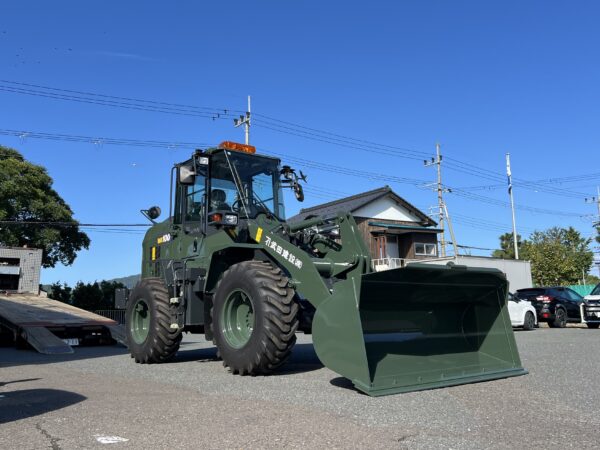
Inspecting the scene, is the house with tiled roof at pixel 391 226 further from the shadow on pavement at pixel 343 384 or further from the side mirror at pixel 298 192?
the shadow on pavement at pixel 343 384

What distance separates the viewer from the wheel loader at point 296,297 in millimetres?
5863

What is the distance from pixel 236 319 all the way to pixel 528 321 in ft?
47.5

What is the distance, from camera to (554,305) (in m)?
20.6

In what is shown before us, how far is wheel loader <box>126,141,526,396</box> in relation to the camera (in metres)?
5.86

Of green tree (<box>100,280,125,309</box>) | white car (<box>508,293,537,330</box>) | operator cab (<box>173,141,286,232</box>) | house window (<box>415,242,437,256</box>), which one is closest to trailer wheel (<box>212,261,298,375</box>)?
operator cab (<box>173,141,286,232</box>)

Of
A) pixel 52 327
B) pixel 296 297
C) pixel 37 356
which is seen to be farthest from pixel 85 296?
pixel 296 297

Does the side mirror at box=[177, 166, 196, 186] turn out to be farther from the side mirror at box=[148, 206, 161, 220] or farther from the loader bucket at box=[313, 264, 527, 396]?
the loader bucket at box=[313, 264, 527, 396]

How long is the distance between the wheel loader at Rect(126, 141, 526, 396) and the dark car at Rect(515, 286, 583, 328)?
15.2 m

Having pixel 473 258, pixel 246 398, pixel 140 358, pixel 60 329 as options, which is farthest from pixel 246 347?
pixel 473 258

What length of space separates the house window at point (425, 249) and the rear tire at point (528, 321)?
1721 centimetres

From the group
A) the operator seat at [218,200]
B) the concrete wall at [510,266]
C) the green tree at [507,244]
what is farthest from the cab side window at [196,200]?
the green tree at [507,244]

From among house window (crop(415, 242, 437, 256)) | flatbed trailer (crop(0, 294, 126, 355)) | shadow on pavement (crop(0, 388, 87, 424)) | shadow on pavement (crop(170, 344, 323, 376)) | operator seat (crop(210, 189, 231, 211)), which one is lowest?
shadow on pavement (crop(0, 388, 87, 424))

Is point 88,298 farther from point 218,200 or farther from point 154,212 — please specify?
point 218,200

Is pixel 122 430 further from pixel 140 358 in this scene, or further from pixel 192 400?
pixel 140 358
